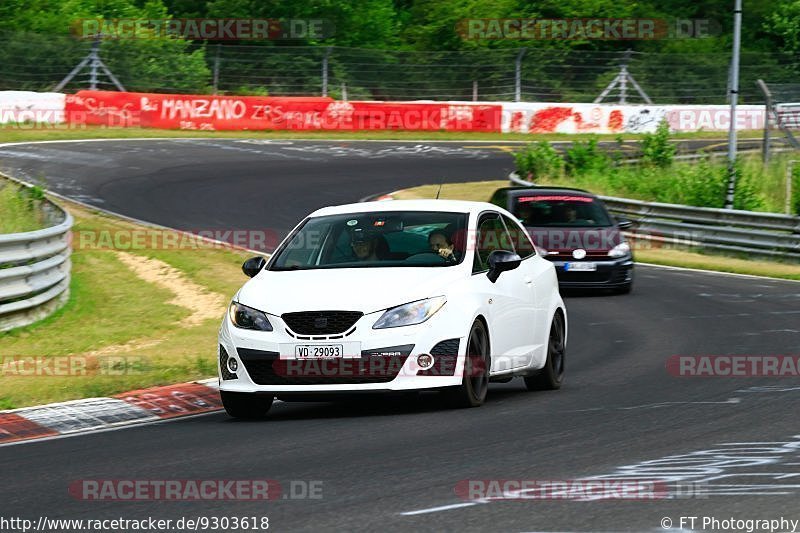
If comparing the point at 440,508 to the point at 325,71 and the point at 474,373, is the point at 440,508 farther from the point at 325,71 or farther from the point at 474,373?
the point at 325,71

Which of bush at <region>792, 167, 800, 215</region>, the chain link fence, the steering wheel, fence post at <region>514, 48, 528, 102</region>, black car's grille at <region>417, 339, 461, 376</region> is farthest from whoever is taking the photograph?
fence post at <region>514, 48, 528, 102</region>

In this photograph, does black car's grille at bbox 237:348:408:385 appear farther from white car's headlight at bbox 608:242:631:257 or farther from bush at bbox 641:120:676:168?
bush at bbox 641:120:676:168

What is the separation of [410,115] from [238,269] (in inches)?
1052

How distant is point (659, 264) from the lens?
1055 inches

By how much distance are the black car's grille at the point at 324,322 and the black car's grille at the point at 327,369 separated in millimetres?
207

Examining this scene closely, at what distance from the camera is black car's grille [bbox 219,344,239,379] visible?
10.5 m

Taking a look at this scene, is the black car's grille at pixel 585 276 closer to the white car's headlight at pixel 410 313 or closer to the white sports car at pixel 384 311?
the white sports car at pixel 384 311

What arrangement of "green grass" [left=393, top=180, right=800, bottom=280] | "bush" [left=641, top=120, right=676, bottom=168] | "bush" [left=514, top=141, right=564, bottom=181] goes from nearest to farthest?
"green grass" [left=393, top=180, right=800, bottom=280]
"bush" [left=514, top=141, right=564, bottom=181]
"bush" [left=641, top=120, right=676, bottom=168]

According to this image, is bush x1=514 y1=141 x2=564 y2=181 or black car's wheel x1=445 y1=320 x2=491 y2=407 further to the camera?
bush x1=514 y1=141 x2=564 y2=181

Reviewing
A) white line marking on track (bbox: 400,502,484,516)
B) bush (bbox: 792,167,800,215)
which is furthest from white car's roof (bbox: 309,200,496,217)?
bush (bbox: 792,167,800,215)

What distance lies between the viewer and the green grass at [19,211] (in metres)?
20.0

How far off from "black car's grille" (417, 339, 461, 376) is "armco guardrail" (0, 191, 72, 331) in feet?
20.7

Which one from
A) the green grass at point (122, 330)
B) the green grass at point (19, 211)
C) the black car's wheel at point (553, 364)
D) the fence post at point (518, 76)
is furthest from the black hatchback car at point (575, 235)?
the fence post at point (518, 76)

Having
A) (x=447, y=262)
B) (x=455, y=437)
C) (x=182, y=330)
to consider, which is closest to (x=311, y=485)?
(x=455, y=437)
